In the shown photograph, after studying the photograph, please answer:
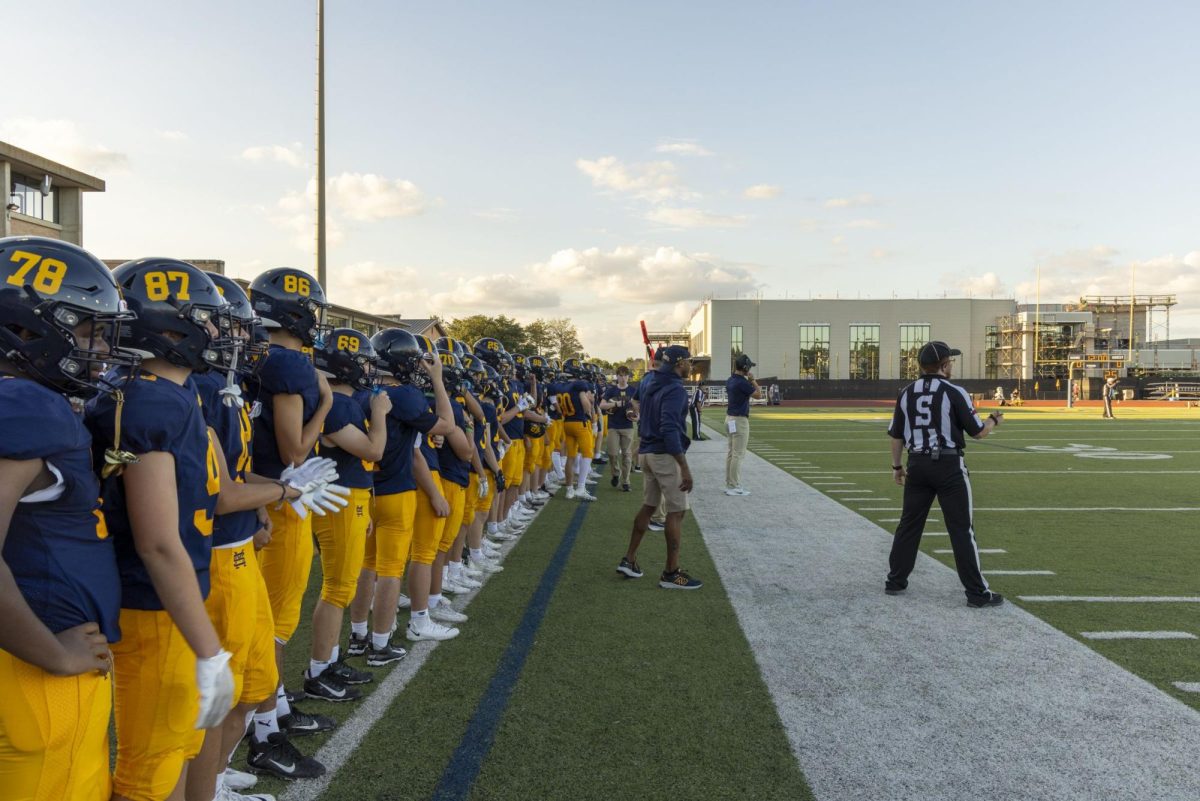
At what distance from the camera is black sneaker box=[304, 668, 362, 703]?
13.3 ft

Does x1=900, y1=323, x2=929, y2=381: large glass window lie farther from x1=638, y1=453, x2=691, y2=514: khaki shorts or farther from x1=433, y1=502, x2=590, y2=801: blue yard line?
x1=433, y1=502, x2=590, y2=801: blue yard line

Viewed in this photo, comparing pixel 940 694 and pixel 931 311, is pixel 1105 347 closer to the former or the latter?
pixel 931 311

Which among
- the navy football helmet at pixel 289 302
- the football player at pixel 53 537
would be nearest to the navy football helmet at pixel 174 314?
the football player at pixel 53 537

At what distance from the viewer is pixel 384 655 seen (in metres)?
4.64

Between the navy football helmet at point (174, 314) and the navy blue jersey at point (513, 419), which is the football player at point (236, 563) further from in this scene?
the navy blue jersey at point (513, 419)

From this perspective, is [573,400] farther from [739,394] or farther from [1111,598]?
[1111,598]

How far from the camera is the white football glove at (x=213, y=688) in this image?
2111 millimetres

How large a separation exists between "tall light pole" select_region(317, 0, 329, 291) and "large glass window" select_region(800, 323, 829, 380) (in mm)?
62636

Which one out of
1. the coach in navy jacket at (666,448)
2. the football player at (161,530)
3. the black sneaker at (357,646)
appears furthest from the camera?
the coach in navy jacket at (666,448)

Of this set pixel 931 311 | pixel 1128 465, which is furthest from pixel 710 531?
pixel 931 311

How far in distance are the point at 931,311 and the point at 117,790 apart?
75860 mm

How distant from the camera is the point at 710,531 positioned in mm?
8602

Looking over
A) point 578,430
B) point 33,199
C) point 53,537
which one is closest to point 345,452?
point 53,537

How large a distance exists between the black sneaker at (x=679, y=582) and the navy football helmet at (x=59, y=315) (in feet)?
15.9
